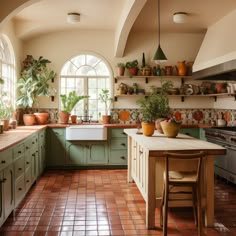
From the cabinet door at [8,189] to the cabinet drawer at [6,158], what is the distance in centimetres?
6

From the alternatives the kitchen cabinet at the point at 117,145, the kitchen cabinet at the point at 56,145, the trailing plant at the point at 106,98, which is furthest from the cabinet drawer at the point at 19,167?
the trailing plant at the point at 106,98

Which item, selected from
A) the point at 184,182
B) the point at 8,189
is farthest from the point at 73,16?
the point at 184,182

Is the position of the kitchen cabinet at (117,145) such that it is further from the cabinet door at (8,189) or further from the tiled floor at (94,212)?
the cabinet door at (8,189)

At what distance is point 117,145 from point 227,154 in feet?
6.93

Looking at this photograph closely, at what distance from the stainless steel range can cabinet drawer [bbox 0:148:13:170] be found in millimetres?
3112

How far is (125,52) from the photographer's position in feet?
22.8

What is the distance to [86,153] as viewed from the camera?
21.1 feet

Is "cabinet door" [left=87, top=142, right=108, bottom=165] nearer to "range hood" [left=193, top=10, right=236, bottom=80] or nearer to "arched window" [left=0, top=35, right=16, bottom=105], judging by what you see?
"arched window" [left=0, top=35, right=16, bottom=105]

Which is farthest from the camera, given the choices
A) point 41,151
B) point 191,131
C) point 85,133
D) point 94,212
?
point 191,131

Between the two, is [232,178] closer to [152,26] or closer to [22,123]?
[152,26]

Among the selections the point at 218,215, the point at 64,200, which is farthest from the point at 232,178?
the point at 64,200

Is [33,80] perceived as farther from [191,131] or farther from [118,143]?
[191,131]

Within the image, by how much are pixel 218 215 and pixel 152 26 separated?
3.79 meters

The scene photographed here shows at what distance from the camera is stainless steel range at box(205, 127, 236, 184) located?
4.98m
